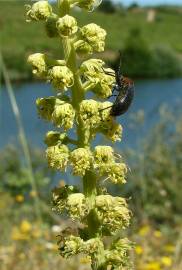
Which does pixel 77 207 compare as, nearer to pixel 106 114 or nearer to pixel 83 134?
pixel 83 134

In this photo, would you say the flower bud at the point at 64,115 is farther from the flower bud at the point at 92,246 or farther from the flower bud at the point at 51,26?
the flower bud at the point at 92,246

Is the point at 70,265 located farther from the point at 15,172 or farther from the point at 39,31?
the point at 39,31

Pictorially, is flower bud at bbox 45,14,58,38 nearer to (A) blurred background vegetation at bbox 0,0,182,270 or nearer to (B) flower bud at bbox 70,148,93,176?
(A) blurred background vegetation at bbox 0,0,182,270

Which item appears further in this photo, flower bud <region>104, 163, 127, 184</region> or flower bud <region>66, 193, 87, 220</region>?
flower bud <region>104, 163, 127, 184</region>

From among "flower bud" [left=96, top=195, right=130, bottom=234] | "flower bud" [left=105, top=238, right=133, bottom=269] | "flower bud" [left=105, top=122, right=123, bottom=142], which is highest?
"flower bud" [left=105, top=122, right=123, bottom=142]

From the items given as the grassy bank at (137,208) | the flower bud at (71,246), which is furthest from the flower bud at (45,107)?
the grassy bank at (137,208)

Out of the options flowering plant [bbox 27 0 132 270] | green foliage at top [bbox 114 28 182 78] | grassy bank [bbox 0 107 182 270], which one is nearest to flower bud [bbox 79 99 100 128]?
flowering plant [bbox 27 0 132 270]

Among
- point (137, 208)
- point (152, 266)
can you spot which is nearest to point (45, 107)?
point (152, 266)
